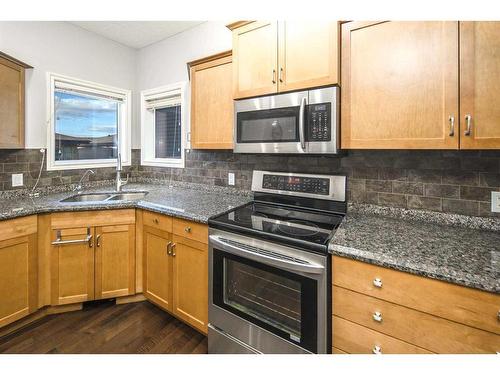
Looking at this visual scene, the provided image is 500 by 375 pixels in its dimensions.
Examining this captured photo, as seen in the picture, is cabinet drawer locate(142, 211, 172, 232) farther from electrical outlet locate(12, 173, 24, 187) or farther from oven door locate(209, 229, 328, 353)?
electrical outlet locate(12, 173, 24, 187)

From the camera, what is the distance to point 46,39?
91.8 inches

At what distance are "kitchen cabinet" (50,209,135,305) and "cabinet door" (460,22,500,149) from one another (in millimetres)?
2238

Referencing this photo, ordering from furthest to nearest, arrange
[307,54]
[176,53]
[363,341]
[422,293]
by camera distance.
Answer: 1. [176,53]
2. [307,54]
3. [363,341]
4. [422,293]


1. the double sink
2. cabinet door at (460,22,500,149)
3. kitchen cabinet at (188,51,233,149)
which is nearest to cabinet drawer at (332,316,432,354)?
cabinet door at (460,22,500,149)

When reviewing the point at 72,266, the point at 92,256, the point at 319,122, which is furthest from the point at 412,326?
the point at 72,266

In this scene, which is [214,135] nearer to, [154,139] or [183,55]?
[183,55]

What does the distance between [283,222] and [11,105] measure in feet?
7.66

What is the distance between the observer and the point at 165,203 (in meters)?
2.02

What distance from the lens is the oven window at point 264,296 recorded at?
1282mm

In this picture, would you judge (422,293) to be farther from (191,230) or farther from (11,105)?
(11,105)

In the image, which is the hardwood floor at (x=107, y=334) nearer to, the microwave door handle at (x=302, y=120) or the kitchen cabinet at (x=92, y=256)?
the kitchen cabinet at (x=92, y=256)

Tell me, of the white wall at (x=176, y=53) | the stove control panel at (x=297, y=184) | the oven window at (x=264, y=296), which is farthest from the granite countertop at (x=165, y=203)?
the white wall at (x=176, y=53)

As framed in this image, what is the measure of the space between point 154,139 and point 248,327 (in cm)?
252
